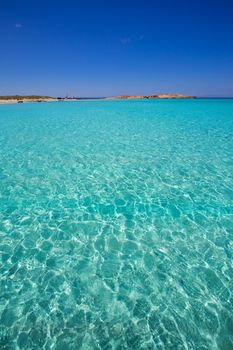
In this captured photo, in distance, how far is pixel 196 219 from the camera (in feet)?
20.2

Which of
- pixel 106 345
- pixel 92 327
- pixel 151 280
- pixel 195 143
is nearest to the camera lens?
pixel 106 345

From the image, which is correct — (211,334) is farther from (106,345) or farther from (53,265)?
→ (53,265)

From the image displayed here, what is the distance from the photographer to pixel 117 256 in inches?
194

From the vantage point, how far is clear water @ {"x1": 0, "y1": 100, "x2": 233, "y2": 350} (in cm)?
347

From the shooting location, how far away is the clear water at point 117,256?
3473 mm

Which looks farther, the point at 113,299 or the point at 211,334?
the point at 113,299

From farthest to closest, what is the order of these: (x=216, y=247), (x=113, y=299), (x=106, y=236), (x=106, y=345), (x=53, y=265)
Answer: (x=106, y=236)
(x=216, y=247)
(x=53, y=265)
(x=113, y=299)
(x=106, y=345)

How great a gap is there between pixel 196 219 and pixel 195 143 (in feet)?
30.6

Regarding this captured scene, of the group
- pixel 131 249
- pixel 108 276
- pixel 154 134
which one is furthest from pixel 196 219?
pixel 154 134

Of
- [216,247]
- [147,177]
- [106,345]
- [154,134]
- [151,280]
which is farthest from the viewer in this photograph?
[154,134]

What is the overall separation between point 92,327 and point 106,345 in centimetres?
35

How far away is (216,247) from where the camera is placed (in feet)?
16.9

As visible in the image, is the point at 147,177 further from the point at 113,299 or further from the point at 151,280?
the point at 113,299

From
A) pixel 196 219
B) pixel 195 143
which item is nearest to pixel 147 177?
pixel 196 219
